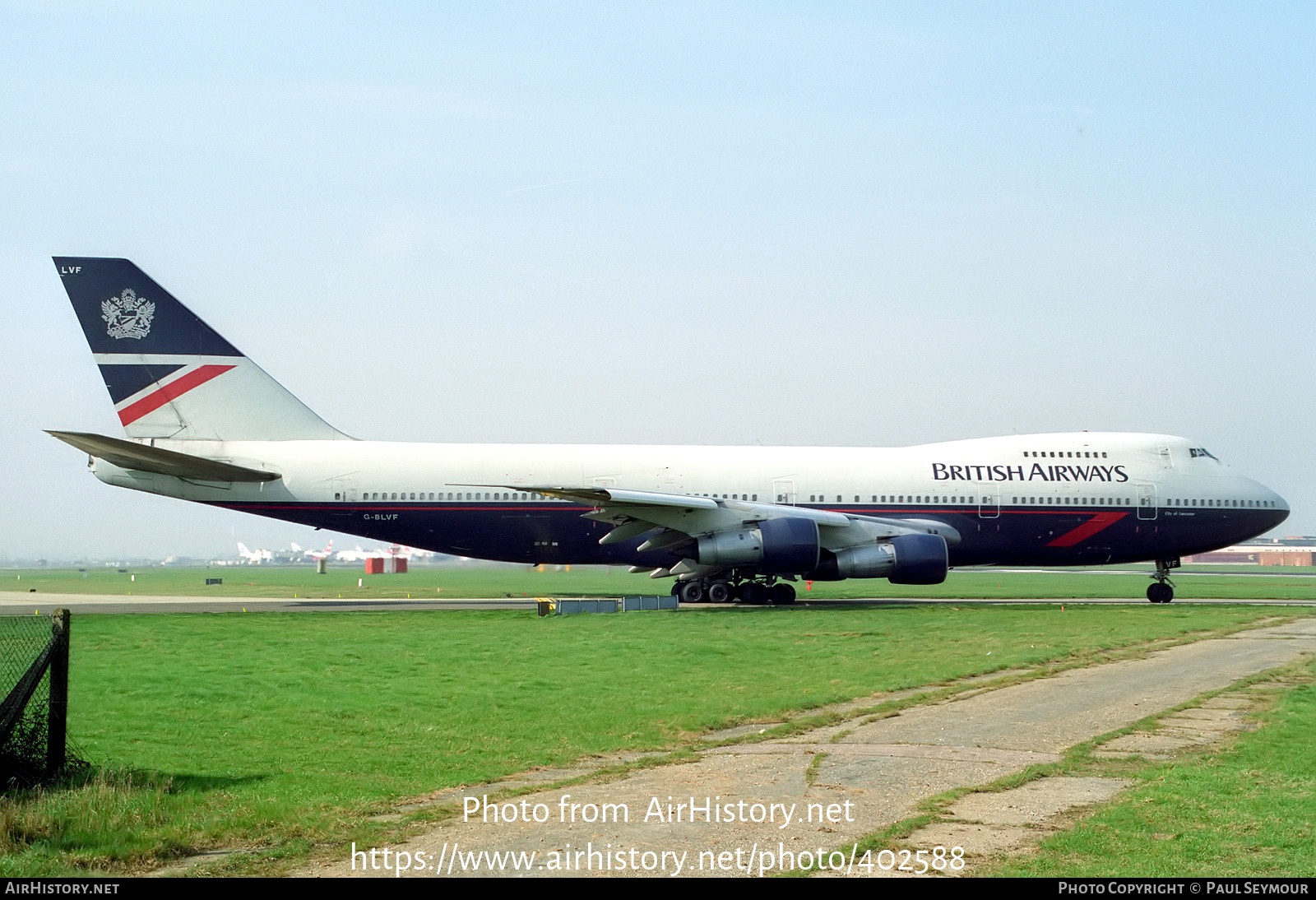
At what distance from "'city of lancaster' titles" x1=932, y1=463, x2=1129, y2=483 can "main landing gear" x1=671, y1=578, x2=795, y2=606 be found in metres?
5.62

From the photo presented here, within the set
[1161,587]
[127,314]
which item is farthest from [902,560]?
[127,314]

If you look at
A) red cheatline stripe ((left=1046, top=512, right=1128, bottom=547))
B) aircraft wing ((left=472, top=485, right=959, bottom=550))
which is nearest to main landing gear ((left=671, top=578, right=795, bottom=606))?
aircraft wing ((left=472, top=485, right=959, bottom=550))

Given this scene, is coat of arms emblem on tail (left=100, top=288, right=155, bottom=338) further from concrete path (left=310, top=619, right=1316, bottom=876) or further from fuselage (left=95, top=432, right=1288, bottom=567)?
concrete path (left=310, top=619, right=1316, bottom=876)

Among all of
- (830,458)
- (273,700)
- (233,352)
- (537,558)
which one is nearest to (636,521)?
(537,558)

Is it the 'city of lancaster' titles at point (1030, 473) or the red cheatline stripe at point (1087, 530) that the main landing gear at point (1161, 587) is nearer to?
the red cheatline stripe at point (1087, 530)

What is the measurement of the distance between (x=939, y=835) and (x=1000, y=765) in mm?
2584

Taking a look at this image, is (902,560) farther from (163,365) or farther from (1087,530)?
(163,365)

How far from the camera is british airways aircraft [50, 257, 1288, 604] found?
94.1 feet

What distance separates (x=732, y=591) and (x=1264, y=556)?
99473 millimetres

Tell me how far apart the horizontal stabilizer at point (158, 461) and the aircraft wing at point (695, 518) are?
6.70 meters

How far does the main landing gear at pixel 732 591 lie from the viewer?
97.0 ft

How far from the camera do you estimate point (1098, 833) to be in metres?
7.04

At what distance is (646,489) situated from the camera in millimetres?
30969

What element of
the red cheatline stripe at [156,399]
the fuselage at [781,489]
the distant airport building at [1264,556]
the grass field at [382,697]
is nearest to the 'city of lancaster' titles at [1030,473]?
the fuselage at [781,489]
